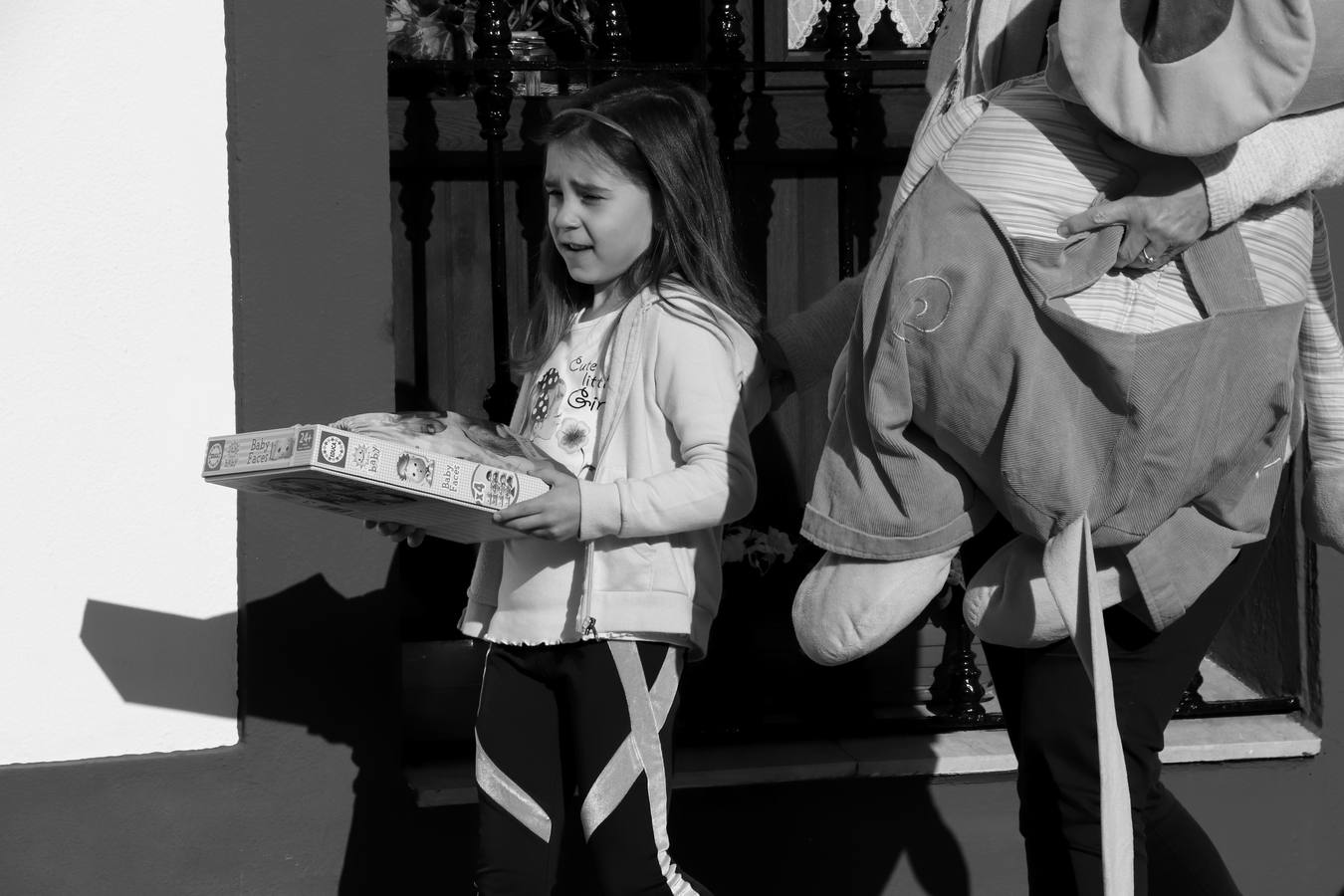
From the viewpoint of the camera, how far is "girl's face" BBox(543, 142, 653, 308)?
2404 mm

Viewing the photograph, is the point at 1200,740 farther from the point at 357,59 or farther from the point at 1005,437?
the point at 357,59

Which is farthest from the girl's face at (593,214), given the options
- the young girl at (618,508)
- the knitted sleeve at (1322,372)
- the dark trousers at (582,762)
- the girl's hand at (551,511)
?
the knitted sleeve at (1322,372)

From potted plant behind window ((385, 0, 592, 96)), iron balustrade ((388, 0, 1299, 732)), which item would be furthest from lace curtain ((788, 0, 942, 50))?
potted plant behind window ((385, 0, 592, 96))

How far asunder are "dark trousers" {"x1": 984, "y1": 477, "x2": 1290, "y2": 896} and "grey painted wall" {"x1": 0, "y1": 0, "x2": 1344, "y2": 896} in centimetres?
102

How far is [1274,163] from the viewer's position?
1.85 m

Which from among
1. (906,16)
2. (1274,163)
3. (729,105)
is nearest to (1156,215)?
(1274,163)

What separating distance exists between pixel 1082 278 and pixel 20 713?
6.71ft

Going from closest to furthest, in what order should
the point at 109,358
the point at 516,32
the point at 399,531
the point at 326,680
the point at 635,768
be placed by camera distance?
the point at 635,768 → the point at 399,531 → the point at 109,358 → the point at 326,680 → the point at 516,32

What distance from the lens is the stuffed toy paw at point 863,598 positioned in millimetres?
1908

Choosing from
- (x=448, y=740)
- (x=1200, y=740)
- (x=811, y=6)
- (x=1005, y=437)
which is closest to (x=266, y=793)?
(x=448, y=740)

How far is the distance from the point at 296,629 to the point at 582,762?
0.76m

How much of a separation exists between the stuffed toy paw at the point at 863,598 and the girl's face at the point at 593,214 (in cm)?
72

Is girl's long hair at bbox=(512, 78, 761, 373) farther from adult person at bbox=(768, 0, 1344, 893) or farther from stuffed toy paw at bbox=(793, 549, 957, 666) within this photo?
stuffed toy paw at bbox=(793, 549, 957, 666)

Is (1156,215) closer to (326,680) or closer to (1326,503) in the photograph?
(1326,503)
